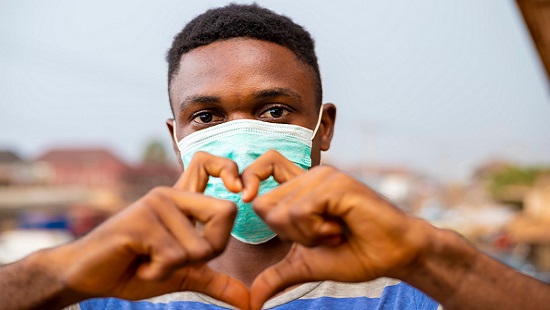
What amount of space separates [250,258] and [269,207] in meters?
0.90

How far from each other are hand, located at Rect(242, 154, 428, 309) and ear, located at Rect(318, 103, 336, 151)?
1045mm

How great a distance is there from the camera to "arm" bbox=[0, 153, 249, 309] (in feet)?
4.81

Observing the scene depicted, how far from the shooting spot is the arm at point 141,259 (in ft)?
4.81

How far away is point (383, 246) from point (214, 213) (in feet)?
1.42

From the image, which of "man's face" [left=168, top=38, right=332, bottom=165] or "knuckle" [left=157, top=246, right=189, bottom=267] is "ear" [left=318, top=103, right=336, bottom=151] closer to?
"man's face" [left=168, top=38, right=332, bottom=165]

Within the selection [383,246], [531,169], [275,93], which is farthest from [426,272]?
[531,169]

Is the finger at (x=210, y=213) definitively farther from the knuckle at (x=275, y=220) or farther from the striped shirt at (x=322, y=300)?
the striped shirt at (x=322, y=300)

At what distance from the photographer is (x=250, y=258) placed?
2375 mm

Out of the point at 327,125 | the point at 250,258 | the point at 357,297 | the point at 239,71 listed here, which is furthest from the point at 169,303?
the point at 327,125

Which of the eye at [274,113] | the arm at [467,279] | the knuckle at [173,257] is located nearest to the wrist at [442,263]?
the arm at [467,279]

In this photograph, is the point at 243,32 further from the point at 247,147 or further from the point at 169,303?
the point at 169,303

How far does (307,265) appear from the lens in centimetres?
157

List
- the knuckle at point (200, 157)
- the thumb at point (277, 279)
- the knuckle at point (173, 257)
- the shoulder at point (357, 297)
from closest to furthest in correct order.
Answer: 1. the knuckle at point (173, 257)
2. the thumb at point (277, 279)
3. the knuckle at point (200, 157)
4. the shoulder at point (357, 297)

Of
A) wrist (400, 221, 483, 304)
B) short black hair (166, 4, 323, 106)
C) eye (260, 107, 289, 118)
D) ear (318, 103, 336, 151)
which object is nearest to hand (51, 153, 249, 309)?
wrist (400, 221, 483, 304)
